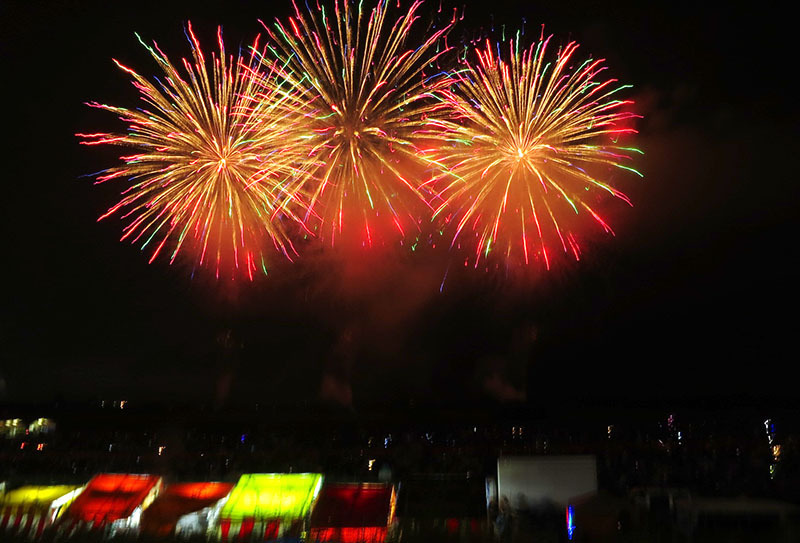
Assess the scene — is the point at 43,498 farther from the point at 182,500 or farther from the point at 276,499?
the point at 276,499

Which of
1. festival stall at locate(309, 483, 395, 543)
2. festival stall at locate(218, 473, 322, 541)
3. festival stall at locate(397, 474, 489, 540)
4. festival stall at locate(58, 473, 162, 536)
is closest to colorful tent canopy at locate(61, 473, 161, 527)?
festival stall at locate(58, 473, 162, 536)

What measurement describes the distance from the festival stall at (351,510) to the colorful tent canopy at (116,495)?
3.07 metres

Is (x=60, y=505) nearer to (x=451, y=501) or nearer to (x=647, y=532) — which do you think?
(x=451, y=501)

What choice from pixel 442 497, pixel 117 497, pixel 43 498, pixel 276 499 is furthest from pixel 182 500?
pixel 442 497

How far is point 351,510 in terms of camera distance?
11.2 metres

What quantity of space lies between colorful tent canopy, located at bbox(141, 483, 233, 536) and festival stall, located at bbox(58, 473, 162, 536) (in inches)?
12.7

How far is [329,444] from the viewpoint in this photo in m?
20.7

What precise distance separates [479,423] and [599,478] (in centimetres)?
1592

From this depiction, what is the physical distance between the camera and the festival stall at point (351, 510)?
10.7 metres

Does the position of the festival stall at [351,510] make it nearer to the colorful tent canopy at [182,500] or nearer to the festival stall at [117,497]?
the colorful tent canopy at [182,500]

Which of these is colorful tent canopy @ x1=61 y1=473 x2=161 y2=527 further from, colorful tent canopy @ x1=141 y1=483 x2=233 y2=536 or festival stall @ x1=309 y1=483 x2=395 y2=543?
festival stall @ x1=309 y1=483 x2=395 y2=543

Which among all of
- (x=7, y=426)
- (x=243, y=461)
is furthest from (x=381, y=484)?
(x=7, y=426)

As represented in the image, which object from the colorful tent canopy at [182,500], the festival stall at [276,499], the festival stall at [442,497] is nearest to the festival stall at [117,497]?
the colorful tent canopy at [182,500]

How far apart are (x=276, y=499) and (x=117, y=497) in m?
2.68
